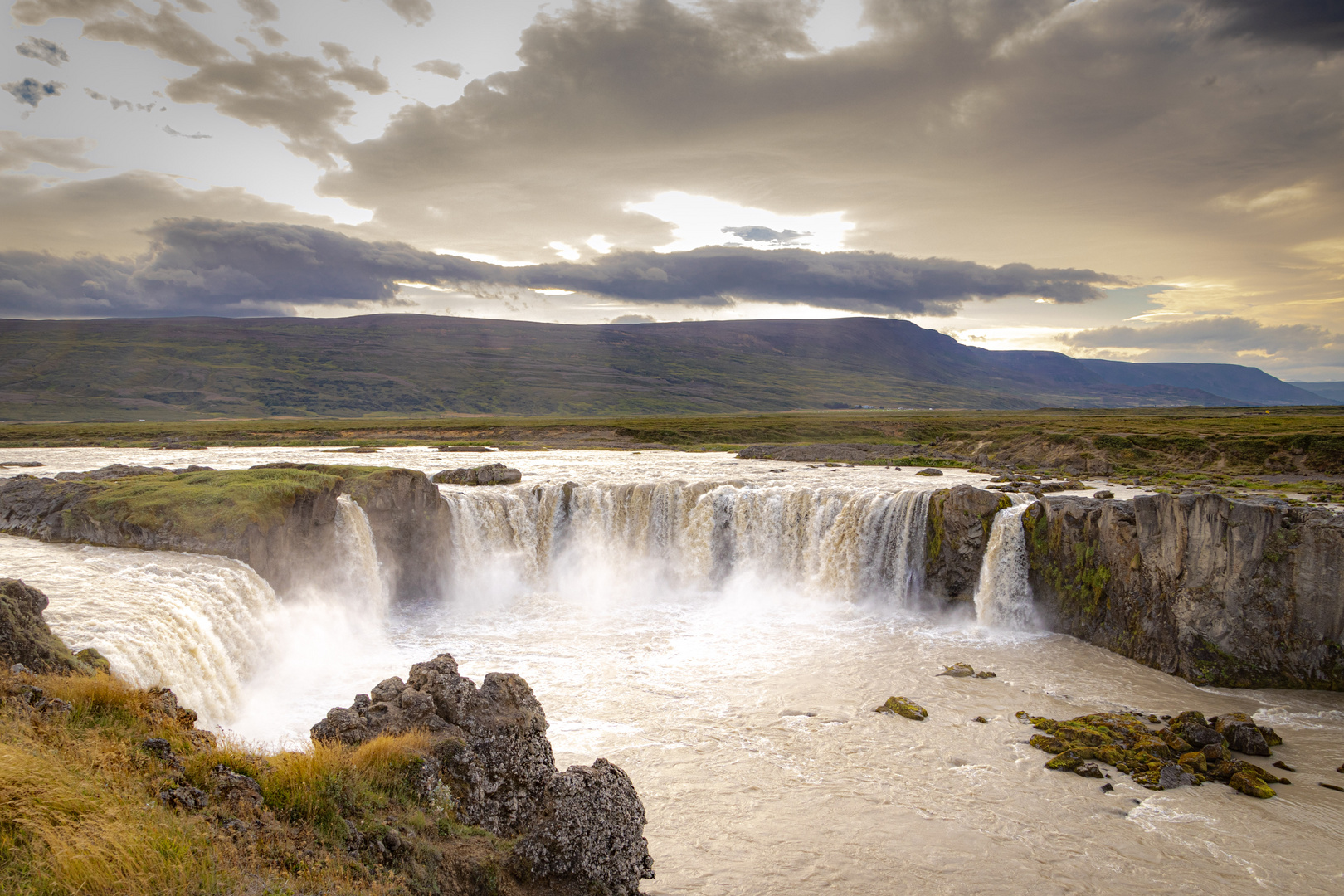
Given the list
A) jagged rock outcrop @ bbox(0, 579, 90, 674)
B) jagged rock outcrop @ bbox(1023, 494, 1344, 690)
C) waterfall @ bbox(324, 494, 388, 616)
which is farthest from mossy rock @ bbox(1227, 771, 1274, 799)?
waterfall @ bbox(324, 494, 388, 616)

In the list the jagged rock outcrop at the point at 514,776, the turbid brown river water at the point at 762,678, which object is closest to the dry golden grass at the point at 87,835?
the jagged rock outcrop at the point at 514,776

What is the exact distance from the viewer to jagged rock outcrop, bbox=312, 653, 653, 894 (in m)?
9.83

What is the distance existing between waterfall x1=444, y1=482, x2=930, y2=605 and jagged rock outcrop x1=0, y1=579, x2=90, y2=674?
22.7m

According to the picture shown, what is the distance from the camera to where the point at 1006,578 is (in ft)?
105

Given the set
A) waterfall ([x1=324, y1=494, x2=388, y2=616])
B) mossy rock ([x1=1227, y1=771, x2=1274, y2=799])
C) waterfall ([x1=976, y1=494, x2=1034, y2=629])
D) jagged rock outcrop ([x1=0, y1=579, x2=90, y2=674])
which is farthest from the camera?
waterfall ([x1=324, y1=494, x2=388, y2=616])

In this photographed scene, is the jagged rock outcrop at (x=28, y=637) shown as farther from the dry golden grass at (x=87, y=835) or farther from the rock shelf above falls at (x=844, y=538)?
the rock shelf above falls at (x=844, y=538)

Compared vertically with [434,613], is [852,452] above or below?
above

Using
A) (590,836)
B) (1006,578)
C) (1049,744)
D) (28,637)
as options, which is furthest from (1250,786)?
(28,637)

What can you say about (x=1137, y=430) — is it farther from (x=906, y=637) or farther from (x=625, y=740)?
(x=625, y=740)

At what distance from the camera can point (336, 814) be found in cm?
862

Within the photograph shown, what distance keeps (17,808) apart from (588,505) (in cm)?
3392

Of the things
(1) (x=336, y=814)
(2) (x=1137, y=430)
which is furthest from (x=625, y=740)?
(2) (x=1137, y=430)

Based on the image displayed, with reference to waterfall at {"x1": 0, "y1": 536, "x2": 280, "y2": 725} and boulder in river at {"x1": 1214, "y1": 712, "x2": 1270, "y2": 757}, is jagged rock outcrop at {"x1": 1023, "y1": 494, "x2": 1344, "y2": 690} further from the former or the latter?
waterfall at {"x1": 0, "y1": 536, "x2": 280, "y2": 725}

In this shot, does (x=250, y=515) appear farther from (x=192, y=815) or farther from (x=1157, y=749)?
(x=1157, y=749)
